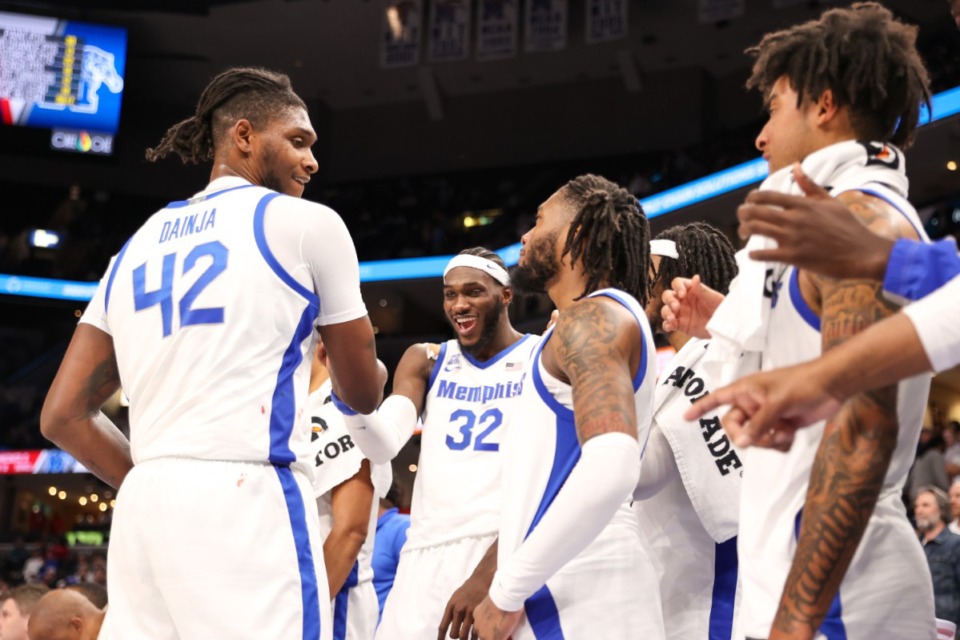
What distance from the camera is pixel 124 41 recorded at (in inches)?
871

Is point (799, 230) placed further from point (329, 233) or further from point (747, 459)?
point (329, 233)

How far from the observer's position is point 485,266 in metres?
4.42

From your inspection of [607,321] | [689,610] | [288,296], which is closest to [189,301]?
[288,296]

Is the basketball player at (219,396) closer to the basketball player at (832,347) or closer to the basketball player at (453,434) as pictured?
the basketball player at (453,434)

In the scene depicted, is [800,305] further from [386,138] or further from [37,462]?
[386,138]

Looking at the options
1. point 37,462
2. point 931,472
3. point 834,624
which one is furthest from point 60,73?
point 834,624

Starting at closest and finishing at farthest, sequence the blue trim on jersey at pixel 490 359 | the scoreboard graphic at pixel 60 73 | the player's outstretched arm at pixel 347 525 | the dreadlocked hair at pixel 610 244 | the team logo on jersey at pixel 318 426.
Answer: the dreadlocked hair at pixel 610 244, the player's outstretched arm at pixel 347 525, the blue trim on jersey at pixel 490 359, the team logo on jersey at pixel 318 426, the scoreboard graphic at pixel 60 73

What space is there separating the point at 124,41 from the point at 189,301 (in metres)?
21.3

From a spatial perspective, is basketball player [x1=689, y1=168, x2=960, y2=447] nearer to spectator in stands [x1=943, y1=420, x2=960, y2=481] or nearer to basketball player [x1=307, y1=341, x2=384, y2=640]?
basketball player [x1=307, y1=341, x2=384, y2=640]

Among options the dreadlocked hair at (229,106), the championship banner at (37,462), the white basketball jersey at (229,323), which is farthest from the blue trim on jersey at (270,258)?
the championship banner at (37,462)

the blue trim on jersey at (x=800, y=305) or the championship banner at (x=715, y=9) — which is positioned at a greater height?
the championship banner at (x=715, y=9)

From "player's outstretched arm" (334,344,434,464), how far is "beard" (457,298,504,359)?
17 cm

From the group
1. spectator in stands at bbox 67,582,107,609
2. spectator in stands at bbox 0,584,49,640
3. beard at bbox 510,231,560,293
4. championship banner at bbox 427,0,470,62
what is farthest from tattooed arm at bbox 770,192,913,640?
championship banner at bbox 427,0,470,62

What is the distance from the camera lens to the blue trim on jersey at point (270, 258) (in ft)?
8.70
